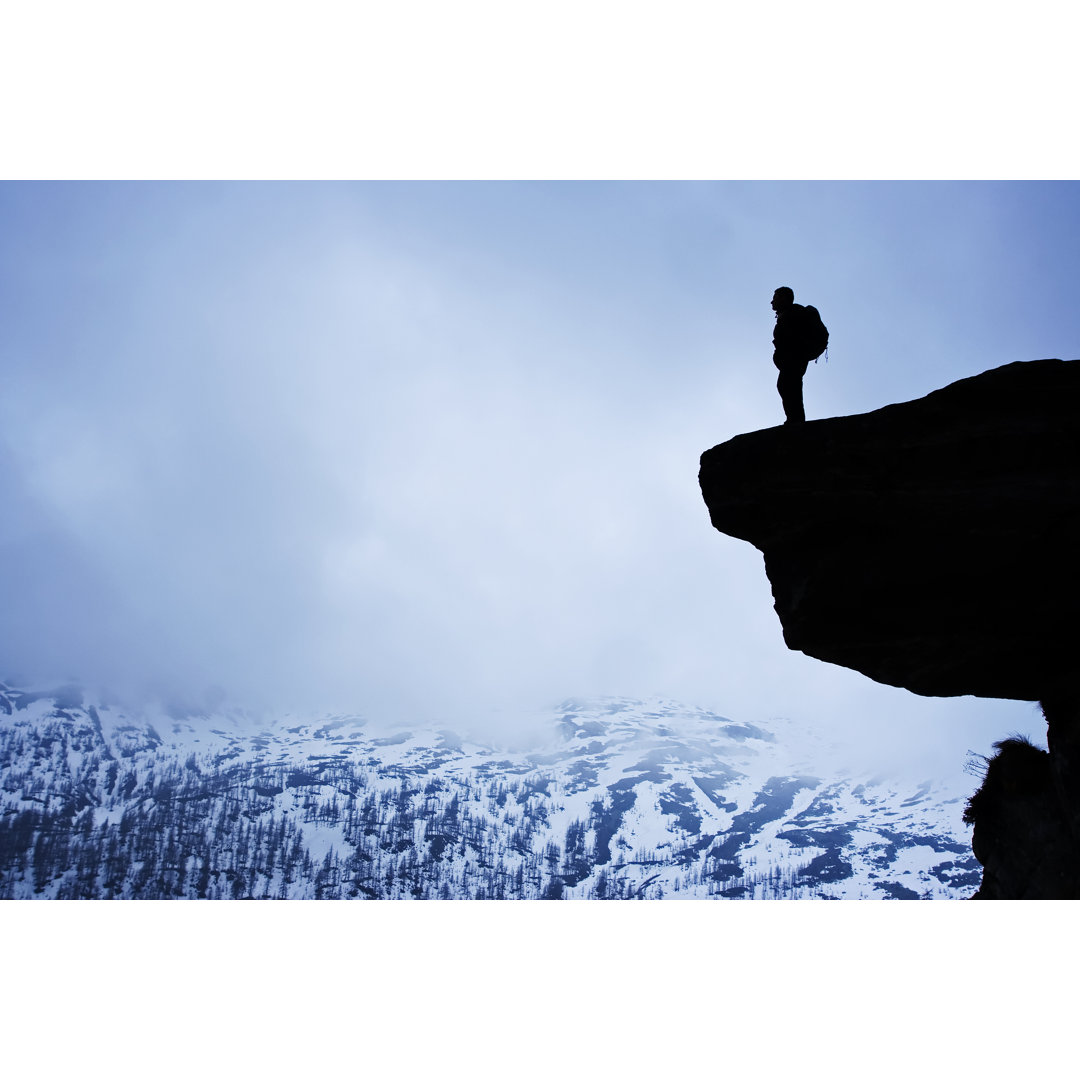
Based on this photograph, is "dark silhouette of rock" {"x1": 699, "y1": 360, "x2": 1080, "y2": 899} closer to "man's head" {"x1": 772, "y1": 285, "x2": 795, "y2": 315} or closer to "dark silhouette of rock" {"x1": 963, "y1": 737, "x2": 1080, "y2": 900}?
"dark silhouette of rock" {"x1": 963, "y1": 737, "x2": 1080, "y2": 900}

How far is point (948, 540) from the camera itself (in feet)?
52.7

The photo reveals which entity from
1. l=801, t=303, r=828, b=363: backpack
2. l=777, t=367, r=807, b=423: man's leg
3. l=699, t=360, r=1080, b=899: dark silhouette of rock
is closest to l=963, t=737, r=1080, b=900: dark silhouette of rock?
l=699, t=360, r=1080, b=899: dark silhouette of rock

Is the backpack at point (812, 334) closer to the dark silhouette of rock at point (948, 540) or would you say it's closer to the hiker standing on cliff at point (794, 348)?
the hiker standing on cliff at point (794, 348)

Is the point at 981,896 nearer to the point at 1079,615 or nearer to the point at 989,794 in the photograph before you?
the point at 989,794

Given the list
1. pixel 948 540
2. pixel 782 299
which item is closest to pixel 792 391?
pixel 782 299

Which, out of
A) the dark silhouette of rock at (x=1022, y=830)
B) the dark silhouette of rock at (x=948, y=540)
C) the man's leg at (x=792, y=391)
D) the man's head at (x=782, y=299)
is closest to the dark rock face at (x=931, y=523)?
the dark silhouette of rock at (x=948, y=540)

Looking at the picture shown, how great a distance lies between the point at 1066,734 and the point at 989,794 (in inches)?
164

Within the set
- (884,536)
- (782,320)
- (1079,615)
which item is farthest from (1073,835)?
(782,320)

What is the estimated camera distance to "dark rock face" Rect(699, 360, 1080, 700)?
625 inches

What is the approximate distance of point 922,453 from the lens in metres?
16.4

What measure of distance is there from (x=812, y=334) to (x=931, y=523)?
6001 millimetres

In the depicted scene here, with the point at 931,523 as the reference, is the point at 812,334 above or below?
above

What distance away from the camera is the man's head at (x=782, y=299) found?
19016mm

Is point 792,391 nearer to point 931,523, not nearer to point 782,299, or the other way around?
point 782,299
